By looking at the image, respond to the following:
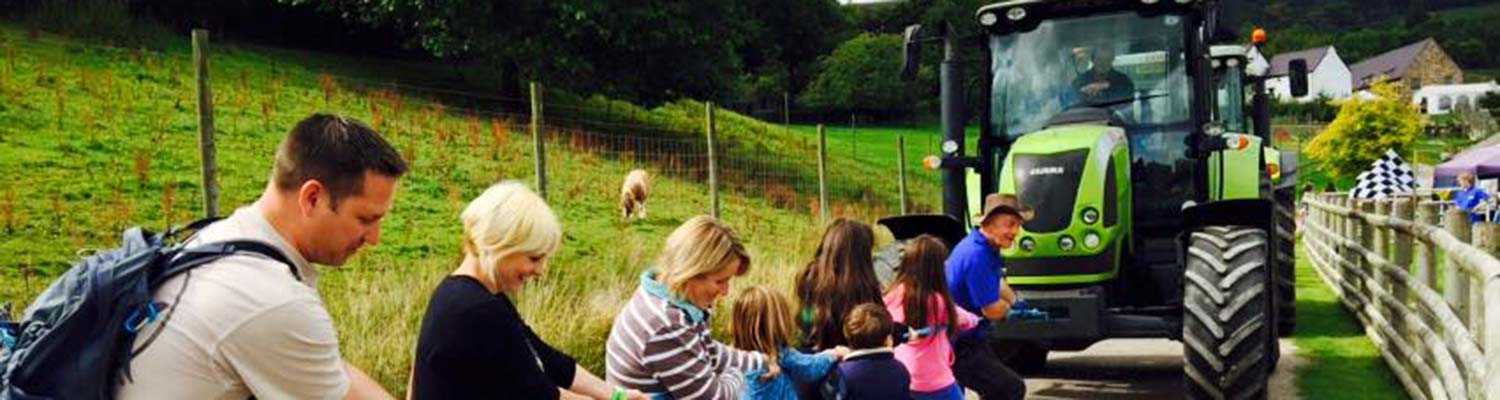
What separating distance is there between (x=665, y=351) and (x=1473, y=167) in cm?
2931

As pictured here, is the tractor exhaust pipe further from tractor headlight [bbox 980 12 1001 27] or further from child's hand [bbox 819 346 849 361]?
child's hand [bbox 819 346 849 361]

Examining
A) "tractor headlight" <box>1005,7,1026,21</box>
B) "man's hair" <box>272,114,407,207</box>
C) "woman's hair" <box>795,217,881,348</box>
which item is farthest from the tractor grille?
"man's hair" <box>272,114,407,207</box>

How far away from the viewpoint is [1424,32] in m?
151

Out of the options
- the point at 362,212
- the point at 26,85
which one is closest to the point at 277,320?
the point at 362,212

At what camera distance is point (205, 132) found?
6816mm

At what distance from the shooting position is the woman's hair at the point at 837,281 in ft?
18.2

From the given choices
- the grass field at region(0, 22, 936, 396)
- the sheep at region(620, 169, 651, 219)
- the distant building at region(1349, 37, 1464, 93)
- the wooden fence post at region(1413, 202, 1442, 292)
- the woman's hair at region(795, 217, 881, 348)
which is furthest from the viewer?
the distant building at region(1349, 37, 1464, 93)

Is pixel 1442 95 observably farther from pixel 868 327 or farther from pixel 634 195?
pixel 868 327

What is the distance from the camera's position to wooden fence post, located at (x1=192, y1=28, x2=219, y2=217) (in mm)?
6730

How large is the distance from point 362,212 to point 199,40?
4.79 meters

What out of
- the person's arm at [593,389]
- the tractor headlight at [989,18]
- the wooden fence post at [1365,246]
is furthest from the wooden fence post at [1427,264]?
the person's arm at [593,389]

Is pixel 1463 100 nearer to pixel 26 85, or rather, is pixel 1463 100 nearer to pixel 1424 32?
pixel 1424 32

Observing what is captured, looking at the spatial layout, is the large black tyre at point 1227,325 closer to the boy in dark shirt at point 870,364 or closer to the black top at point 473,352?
the boy in dark shirt at point 870,364

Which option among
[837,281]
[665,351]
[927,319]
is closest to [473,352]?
[665,351]
